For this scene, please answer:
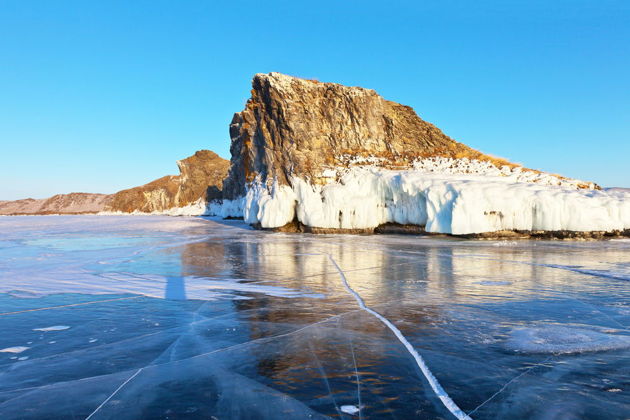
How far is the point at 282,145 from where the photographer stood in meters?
30.4

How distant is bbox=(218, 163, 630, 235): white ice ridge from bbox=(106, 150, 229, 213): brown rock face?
280 feet

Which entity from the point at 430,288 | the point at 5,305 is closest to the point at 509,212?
the point at 430,288

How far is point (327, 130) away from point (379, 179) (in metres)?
7.50

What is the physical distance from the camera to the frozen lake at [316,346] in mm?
3295

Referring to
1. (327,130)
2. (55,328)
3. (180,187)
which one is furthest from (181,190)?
(55,328)

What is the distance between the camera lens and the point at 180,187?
380 feet

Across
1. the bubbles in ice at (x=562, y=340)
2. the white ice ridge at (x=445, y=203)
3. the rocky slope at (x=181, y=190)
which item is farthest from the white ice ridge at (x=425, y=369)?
the rocky slope at (x=181, y=190)

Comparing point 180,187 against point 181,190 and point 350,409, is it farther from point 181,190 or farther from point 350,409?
point 350,409

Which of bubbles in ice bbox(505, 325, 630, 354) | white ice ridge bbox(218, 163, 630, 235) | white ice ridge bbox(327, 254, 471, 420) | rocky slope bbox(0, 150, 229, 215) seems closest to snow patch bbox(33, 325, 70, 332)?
white ice ridge bbox(327, 254, 471, 420)

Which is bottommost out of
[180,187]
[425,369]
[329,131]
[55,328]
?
[55,328]

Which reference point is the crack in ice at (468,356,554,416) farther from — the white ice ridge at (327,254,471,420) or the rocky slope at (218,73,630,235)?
the rocky slope at (218,73,630,235)

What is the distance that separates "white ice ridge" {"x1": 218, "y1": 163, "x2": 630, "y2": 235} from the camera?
66.5 feet

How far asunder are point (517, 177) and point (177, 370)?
2791 centimetres

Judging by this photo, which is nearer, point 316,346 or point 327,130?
point 316,346
